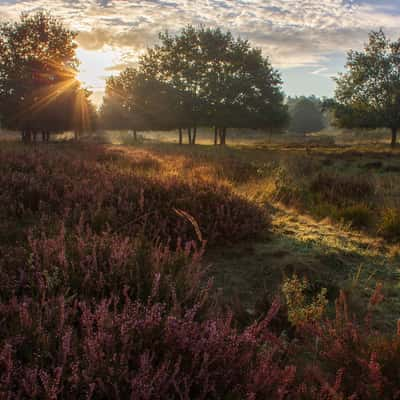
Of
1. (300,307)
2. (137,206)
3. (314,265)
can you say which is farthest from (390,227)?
(137,206)

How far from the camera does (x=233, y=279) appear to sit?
404 cm

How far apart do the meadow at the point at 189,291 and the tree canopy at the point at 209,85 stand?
101 feet

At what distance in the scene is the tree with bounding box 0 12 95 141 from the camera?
91.6ft

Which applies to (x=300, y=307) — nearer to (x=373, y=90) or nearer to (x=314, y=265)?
(x=314, y=265)

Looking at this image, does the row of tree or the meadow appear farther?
the row of tree

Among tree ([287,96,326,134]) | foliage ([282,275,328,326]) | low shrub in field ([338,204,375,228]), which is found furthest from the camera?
tree ([287,96,326,134])

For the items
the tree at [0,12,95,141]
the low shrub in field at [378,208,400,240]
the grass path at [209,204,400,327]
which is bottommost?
the grass path at [209,204,400,327]

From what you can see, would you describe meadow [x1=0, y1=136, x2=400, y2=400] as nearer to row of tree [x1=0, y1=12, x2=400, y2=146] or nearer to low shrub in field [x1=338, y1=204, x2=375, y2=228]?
low shrub in field [x1=338, y1=204, x2=375, y2=228]

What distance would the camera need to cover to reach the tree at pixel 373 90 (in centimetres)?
3080

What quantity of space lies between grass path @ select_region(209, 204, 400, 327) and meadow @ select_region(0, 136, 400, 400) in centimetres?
3

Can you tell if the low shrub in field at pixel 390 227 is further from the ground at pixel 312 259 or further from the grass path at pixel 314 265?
the grass path at pixel 314 265

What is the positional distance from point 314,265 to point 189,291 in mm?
2394

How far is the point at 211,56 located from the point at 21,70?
19497mm

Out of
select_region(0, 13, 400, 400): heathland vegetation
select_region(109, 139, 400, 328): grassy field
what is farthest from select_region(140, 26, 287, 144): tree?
select_region(109, 139, 400, 328): grassy field
